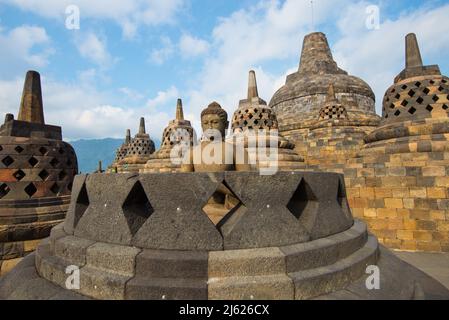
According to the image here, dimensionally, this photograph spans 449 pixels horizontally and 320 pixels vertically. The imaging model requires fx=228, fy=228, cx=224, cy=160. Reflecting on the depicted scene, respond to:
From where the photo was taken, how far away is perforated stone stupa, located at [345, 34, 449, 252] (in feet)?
16.4

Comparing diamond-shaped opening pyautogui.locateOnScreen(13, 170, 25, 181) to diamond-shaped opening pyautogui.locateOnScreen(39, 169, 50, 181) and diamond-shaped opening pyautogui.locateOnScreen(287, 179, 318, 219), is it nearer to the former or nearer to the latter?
diamond-shaped opening pyautogui.locateOnScreen(39, 169, 50, 181)

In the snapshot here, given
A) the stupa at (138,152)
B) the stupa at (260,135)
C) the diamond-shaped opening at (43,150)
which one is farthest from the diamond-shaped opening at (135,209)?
the stupa at (138,152)

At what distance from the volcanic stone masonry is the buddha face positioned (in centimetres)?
379

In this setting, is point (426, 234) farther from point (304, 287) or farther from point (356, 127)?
point (356, 127)

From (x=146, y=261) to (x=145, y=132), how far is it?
2182cm

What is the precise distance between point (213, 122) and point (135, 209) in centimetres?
144

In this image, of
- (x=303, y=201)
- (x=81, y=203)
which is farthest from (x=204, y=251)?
(x=81, y=203)

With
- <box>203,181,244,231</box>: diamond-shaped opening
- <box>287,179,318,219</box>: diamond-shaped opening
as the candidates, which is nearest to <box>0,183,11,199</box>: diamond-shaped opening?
<box>203,181,244,231</box>: diamond-shaped opening

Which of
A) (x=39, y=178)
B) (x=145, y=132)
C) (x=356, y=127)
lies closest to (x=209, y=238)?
(x=39, y=178)

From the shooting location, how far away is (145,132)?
72.1 ft

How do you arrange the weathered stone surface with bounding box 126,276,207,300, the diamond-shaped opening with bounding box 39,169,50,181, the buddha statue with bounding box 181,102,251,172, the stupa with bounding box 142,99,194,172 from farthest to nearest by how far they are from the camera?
the stupa with bounding box 142,99,194,172 → the diamond-shaped opening with bounding box 39,169,50,181 → the buddha statue with bounding box 181,102,251,172 → the weathered stone surface with bounding box 126,276,207,300

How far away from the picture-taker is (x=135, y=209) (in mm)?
1984

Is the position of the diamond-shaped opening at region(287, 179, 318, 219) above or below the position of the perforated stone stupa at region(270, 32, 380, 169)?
below

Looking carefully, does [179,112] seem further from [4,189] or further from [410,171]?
[410,171]
